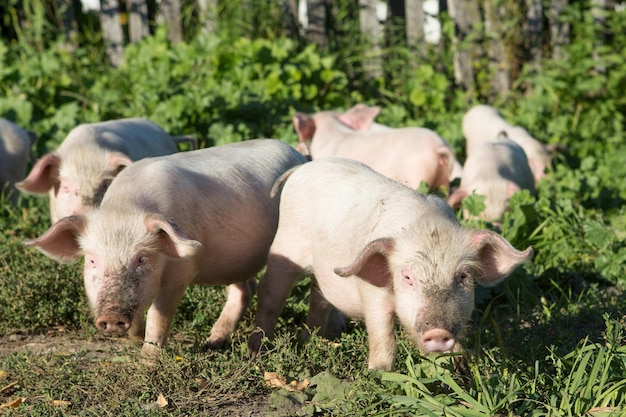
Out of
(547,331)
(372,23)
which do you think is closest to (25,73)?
(372,23)

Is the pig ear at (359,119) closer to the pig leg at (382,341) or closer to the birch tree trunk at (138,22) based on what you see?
the birch tree trunk at (138,22)

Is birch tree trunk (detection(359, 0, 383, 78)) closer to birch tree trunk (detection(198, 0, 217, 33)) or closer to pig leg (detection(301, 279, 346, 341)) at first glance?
birch tree trunk (detection(198, 0, 217, 33))

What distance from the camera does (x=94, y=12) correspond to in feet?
34.0

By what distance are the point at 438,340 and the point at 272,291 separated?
4.28ft

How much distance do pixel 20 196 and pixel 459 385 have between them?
4.31 m

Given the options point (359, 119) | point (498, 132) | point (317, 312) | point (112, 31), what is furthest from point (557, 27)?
point (317, 312)

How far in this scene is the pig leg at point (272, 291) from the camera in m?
4.48

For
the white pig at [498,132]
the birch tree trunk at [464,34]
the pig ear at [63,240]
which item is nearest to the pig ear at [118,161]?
the pig ear at [63,240]

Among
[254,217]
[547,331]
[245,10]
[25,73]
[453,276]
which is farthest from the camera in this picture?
[245,10]

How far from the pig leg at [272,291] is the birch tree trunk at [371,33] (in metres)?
5.77

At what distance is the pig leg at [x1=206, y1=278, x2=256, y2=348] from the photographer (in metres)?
4.65

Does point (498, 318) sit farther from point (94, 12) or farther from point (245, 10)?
point (94, 12)

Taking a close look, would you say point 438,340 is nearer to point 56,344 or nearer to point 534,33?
point 56,344

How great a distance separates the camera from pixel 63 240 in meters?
4.30
